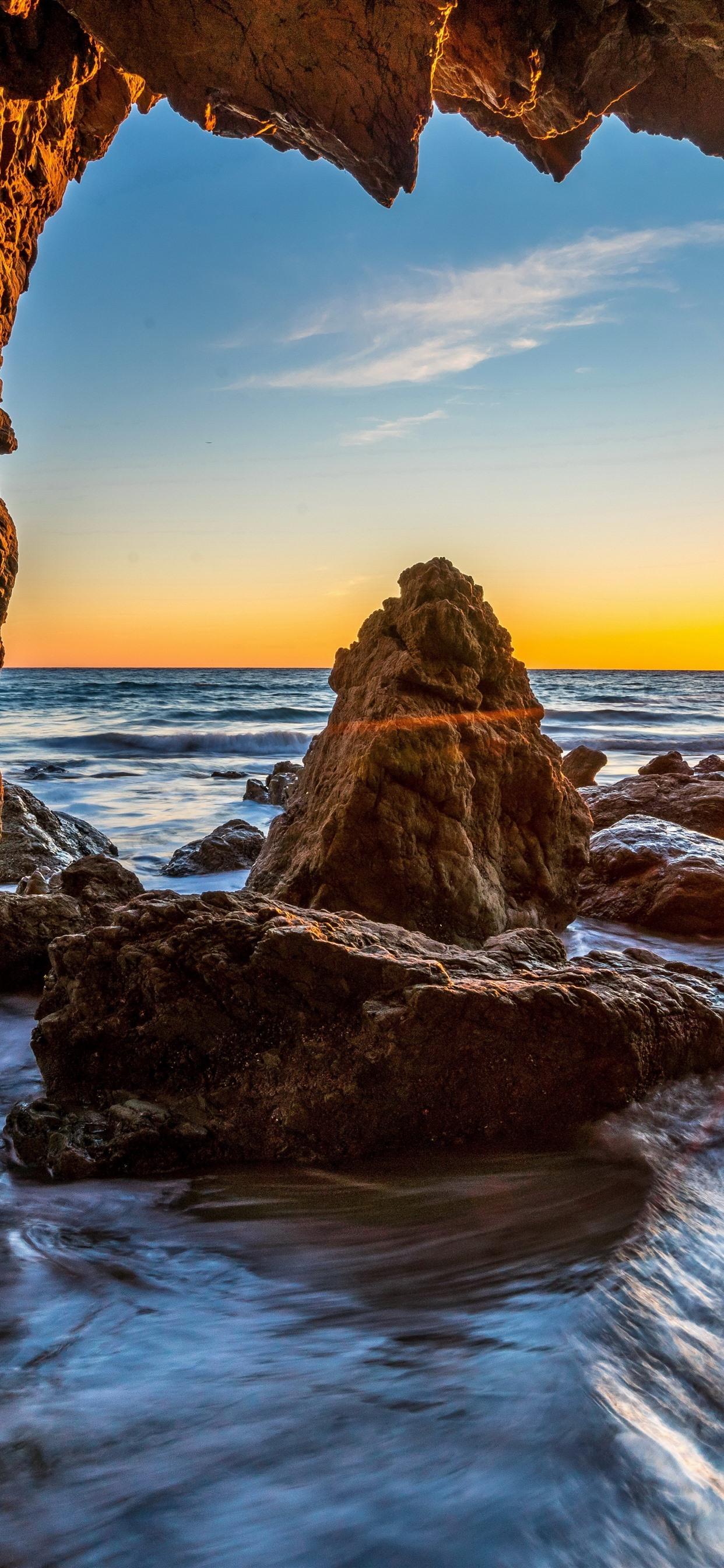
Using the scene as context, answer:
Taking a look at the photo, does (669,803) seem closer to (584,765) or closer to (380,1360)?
(584,765)

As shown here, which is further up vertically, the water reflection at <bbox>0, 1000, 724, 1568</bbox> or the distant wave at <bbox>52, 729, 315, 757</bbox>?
the distant wave at <bbox>52, 729, 315, 757</bbox>

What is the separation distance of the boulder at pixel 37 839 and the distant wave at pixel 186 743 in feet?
45.3

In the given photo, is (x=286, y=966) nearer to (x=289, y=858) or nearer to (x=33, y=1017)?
(x=33, y=1017)

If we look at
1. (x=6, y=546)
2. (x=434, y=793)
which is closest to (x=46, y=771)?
(x=6, y=546)

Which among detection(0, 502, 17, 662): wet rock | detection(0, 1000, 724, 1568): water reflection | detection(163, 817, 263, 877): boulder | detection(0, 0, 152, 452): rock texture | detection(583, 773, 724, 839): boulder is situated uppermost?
detection(0, 0, 152, 452): rock texture

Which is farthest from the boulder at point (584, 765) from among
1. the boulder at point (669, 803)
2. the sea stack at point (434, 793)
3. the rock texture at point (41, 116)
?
the rock texture at point (41, 116)

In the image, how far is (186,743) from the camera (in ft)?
81.0

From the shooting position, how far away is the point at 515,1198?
7.50 ft

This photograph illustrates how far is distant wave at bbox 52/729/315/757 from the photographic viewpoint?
75.5 ft

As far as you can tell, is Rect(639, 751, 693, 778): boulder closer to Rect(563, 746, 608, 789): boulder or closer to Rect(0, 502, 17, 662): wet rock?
Rect(563, 746, 608, 789): boulder

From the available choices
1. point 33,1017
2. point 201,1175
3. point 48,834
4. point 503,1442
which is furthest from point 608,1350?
point 48,834

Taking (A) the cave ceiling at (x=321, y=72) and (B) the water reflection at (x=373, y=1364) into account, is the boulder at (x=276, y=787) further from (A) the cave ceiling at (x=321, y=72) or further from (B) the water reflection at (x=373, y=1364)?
(B) the water reflection at (x=373, y=1364)

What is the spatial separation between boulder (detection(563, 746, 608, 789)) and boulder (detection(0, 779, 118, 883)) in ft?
19.7

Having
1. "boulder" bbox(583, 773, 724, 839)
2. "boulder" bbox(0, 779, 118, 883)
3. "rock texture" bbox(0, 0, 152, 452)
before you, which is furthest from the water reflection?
"boulder" bbox(583, 773, 724, 839)
